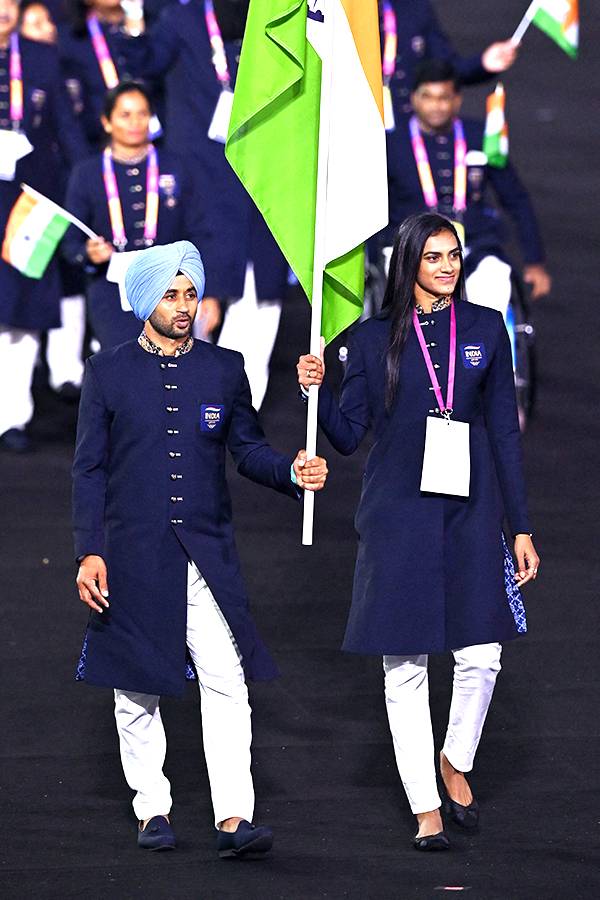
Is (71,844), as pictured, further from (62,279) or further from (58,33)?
(58,33)

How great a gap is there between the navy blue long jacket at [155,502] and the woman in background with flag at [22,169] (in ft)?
13.8

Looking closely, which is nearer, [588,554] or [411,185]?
[588,554]

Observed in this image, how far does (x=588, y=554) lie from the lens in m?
7.61

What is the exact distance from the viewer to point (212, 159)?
946 centimetres

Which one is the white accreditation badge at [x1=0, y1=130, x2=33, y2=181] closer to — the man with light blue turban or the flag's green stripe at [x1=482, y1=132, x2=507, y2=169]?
the flag's green stripe at [x1=482, y1=132, x2=507, y2=169]

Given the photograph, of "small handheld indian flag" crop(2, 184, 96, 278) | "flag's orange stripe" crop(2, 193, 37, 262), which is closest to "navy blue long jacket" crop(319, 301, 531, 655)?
"small handheld indian flag" crop(2, 184, 96, 278)

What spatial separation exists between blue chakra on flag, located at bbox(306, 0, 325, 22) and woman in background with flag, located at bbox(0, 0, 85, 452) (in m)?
4.31

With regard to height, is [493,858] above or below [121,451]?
below

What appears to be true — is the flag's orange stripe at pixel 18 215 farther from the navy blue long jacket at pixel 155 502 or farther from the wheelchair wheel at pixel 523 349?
the navy blue long jacket at pixel 155 502

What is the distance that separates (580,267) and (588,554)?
5.43 meters

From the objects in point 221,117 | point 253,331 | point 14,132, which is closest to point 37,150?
point 14,132

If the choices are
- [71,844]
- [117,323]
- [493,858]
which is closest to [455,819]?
[493,858]

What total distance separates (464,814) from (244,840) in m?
0.62

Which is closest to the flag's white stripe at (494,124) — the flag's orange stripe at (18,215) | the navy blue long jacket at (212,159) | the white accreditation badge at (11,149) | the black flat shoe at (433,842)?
the navy blue long jacket at (212,159)
